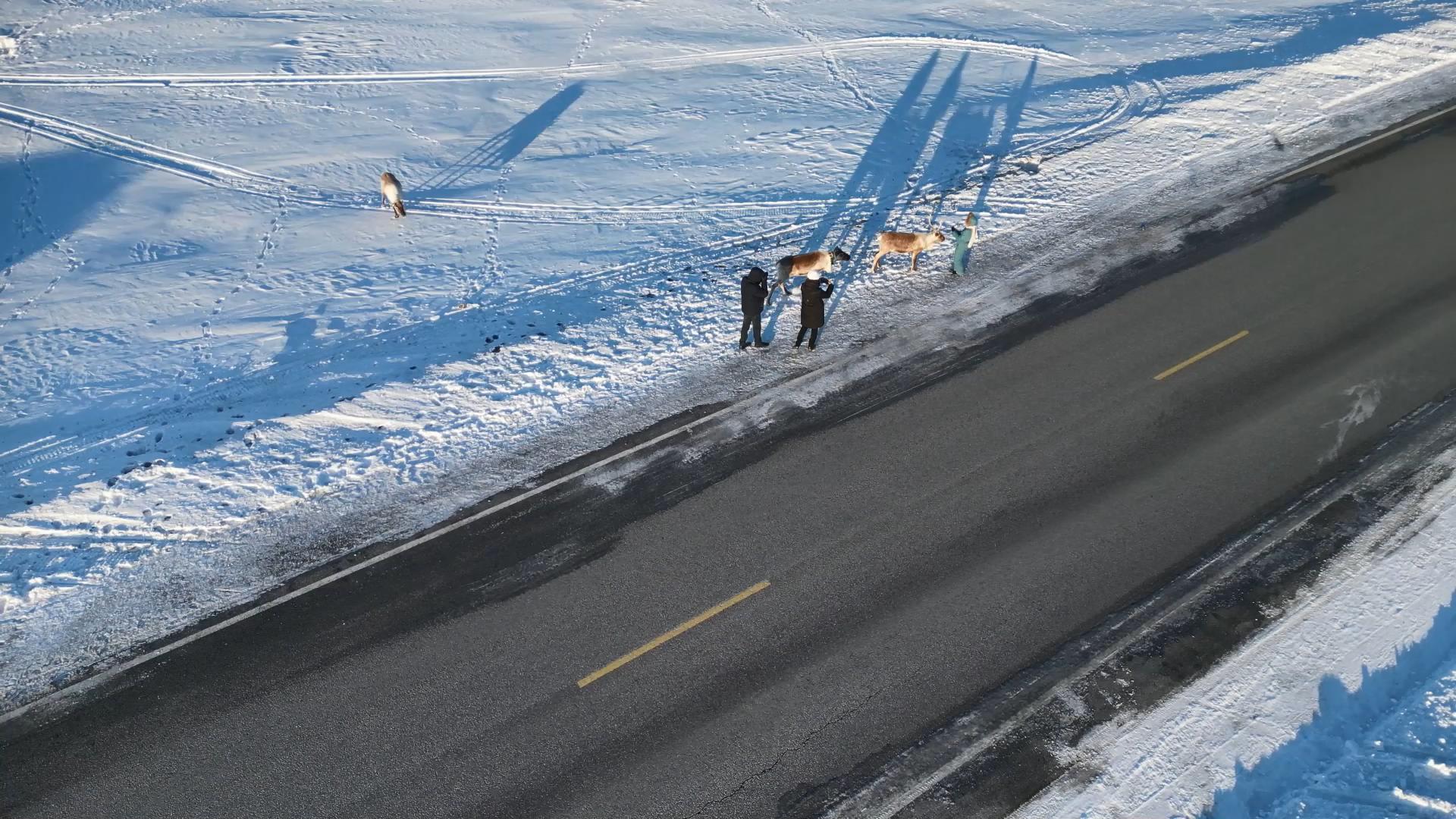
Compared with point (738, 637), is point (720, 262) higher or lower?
higher

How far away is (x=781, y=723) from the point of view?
9438 mm

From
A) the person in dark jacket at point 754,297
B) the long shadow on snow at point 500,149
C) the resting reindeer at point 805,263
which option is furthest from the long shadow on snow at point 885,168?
the long shadow on snow at point 500,149

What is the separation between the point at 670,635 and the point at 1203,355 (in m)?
9.33

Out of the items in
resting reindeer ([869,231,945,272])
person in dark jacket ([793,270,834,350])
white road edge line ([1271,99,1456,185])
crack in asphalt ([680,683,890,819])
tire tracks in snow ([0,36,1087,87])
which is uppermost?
tire tracks in snow ([0,36,1087,87])

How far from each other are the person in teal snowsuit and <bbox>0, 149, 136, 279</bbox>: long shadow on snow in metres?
16.8

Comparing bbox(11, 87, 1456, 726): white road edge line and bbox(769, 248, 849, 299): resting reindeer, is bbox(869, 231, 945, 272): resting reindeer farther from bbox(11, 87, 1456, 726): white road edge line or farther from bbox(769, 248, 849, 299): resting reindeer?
bbox(11, 87, 1456, 726): white road edge line

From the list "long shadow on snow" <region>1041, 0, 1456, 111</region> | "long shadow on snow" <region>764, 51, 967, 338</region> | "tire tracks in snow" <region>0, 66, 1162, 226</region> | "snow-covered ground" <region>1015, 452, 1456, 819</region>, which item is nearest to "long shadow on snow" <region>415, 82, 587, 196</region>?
"tire tracks in snow" <region>0, 66, 1162, 226</region>

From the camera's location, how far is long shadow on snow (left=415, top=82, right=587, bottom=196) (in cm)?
1944

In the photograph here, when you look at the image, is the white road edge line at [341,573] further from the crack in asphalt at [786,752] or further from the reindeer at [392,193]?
the reindeer at [392,193]

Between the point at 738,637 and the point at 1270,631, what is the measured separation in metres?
5.95

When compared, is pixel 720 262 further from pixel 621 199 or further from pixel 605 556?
pixel 605 556

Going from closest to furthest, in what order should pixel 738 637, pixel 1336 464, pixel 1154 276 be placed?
pixel 738 637, pixel 1336 464, pixel 1154 276

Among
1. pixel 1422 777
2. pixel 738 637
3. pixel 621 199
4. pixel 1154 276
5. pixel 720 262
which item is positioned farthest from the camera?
pixel 621 199

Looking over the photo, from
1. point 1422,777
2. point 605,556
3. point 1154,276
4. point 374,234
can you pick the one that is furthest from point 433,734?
point 1154,276
